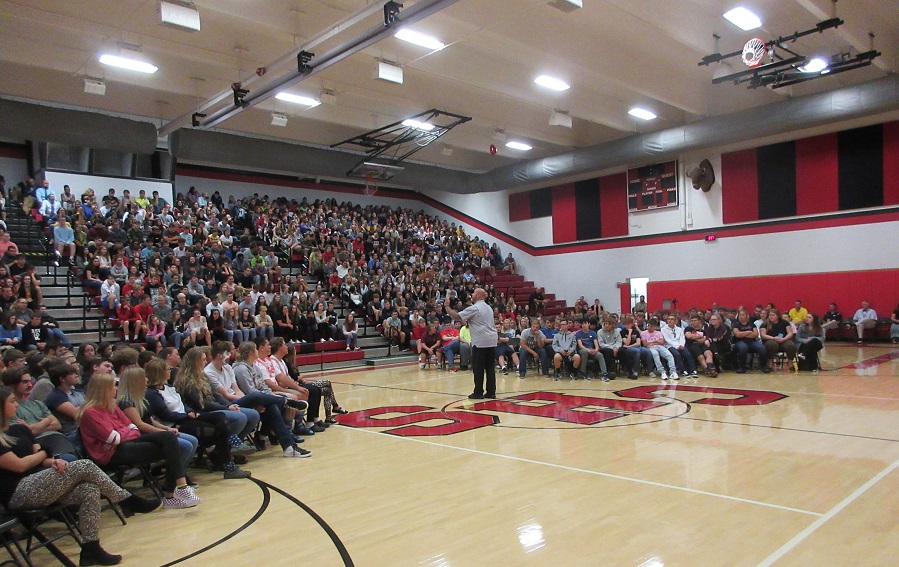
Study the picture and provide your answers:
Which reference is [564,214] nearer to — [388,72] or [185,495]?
[388,72]

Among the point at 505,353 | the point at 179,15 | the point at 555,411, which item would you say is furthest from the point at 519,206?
the point at 555,411

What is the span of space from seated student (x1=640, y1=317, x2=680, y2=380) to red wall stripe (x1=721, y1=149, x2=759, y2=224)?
8229 mm

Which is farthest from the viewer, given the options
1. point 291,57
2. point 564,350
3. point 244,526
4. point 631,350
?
point 291,57

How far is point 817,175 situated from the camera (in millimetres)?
15289

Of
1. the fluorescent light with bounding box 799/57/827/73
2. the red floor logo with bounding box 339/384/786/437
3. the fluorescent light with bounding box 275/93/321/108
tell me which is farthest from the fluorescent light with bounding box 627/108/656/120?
the red floor logo with bounding box 339/384/786/437

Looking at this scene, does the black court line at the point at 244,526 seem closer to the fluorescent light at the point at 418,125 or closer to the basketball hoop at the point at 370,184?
the fluorescent light at the point at 418,125

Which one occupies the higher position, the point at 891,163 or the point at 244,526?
the point at 891,163

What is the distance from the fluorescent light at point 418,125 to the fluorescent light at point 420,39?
4.58m

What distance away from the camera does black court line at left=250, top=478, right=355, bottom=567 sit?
123 inches

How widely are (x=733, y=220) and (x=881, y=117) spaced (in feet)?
13.4

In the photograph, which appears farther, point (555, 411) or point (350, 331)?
point (350, 331)

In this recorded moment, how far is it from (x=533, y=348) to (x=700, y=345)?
2787 mm

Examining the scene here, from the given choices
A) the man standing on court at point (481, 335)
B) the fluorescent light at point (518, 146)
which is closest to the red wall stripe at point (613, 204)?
the fluorescent light at point (518, 146)

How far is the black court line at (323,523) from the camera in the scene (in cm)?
313
